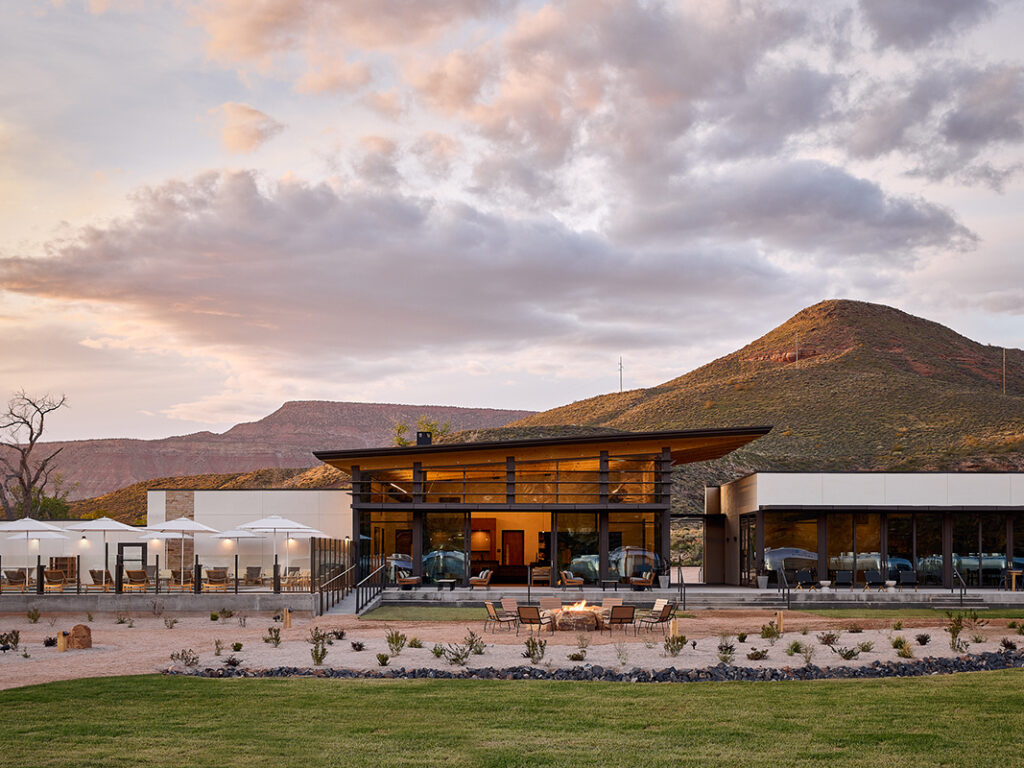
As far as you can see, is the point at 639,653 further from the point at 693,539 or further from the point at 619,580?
the point at 693,539

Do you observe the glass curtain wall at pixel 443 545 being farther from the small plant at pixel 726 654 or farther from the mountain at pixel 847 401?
the mountain at pixel 847 401

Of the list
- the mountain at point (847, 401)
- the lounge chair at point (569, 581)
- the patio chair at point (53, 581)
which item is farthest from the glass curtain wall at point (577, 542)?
the mountain at point (847, 401)

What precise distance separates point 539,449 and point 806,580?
8.98 m

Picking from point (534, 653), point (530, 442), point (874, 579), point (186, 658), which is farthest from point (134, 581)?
point (874, 579)

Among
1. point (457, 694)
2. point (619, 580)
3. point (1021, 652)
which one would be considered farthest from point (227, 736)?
point (619, 580)

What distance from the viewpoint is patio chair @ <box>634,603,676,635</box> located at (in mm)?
20908

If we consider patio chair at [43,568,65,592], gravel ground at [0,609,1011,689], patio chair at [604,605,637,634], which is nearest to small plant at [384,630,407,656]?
gravel ground at [0,609,1011,689]

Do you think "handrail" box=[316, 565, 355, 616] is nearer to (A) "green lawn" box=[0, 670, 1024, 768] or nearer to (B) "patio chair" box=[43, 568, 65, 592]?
(B) "patio chair" box=[43, 568, 65, 592]

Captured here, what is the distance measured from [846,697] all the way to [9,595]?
22.2m

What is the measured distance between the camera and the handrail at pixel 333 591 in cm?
2498

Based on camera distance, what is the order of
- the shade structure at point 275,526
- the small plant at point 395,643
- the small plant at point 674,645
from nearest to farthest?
1. the small plant at point 674,645
2. the small plant at point 395,643
3. the shade structure at point 275,526

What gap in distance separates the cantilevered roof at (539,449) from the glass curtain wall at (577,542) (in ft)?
6.21

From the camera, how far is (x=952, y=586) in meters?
31.0

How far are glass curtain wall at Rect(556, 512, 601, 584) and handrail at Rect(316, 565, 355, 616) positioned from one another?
21.2ft
